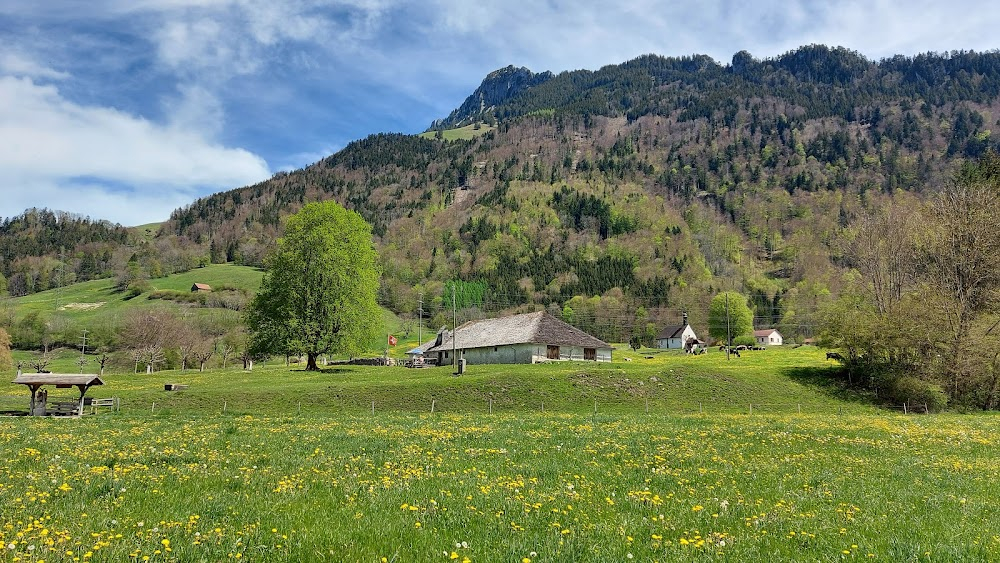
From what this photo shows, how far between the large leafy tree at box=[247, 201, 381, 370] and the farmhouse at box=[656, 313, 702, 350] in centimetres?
10463

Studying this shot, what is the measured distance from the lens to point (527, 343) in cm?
7619

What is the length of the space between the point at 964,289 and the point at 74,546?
228 feet

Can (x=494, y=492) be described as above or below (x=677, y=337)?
below

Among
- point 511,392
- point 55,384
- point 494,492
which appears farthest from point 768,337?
point 494,492

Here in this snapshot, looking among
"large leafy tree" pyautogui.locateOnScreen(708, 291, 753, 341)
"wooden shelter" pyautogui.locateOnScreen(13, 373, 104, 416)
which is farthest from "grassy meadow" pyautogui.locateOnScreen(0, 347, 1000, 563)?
"large leafy tree" pyautogui.locateOnScreen(708, 291, 753, 341)

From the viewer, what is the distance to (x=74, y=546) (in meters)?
7.09

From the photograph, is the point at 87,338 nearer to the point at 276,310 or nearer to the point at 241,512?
the point at 276,310

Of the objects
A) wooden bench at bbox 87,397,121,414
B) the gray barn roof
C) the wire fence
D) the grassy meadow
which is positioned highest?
the gray barn roof

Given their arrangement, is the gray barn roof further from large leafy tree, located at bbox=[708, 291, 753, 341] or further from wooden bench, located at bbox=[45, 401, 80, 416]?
large leafy tree, located at bbox=[708, 291, 753, 341]

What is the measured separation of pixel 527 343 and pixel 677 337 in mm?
87408

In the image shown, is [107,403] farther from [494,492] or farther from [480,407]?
[494,492]

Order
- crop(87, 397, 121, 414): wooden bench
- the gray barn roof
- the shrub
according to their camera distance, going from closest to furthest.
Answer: crop(87, 397, 121, 414): wooden bench, the shrub, the gray barn roof

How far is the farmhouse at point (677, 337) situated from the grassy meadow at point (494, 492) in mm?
127189

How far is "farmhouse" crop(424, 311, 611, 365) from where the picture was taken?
7712cm
